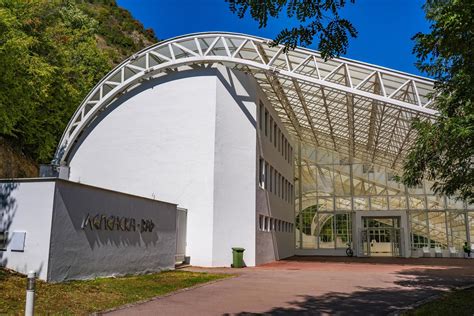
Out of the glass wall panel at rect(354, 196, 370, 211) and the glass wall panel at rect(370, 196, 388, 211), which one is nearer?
the glass wall panel at rect(370, 196, 388, 211)

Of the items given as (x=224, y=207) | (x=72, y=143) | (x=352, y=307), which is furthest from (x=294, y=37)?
(x=72, y=143)

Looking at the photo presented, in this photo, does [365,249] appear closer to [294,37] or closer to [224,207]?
[224,207]

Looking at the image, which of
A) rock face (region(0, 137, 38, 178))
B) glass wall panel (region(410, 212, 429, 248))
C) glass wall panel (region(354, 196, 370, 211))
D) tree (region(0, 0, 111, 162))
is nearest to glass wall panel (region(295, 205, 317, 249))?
glass wall panel (region(354, 196, 370, 211))

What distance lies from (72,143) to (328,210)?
21170 millimetres

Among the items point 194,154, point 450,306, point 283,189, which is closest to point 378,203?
point 283,189

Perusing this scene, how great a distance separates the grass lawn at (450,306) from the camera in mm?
8422

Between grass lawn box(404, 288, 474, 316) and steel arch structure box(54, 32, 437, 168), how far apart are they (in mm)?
7858

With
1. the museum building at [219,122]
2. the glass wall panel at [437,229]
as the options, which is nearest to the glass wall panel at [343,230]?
the glass wall panel at [437,229]

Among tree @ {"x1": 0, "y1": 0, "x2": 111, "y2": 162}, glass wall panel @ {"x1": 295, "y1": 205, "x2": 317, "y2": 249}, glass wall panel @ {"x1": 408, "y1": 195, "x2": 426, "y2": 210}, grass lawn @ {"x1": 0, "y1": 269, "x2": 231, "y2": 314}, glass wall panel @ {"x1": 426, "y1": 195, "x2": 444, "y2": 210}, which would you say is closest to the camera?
grass lawn @ {"x1": 0, "y1": 269, "x2": 231, "y2": 314}

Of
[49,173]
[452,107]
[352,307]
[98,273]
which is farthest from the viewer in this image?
[49,173]

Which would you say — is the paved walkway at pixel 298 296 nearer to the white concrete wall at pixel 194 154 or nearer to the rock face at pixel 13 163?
the white concrete wall at pixel 194 154

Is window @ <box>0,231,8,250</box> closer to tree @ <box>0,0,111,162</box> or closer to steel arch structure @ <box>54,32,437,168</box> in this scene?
tree @ <box>0,0,111,162</box>

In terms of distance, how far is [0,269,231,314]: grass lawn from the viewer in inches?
313

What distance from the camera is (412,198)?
3503 centimetres
